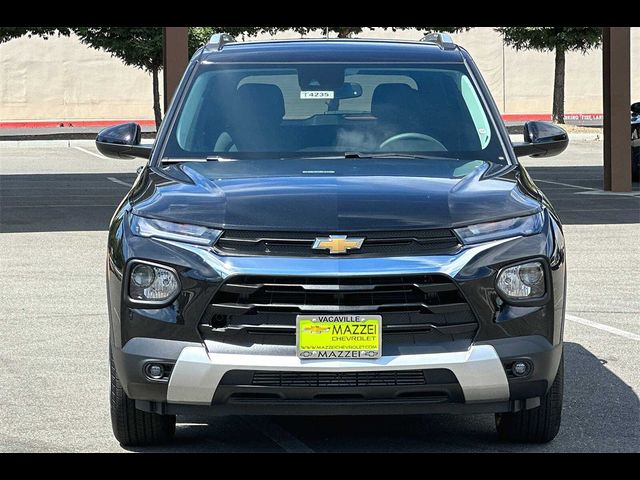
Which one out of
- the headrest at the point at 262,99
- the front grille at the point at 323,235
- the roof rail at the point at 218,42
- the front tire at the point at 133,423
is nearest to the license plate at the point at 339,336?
the front grille at the point at 323,235

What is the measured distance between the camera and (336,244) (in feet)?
16.8

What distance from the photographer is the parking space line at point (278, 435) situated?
5.79 m

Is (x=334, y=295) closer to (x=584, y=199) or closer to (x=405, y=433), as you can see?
(x=405, y=433)

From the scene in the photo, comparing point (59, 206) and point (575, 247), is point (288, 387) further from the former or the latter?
point (59, 206)

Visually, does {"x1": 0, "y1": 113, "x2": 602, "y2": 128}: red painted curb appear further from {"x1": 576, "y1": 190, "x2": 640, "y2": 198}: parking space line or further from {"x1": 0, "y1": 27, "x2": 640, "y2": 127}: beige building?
{"x1": 576, "y1": 190, "x2": 640, "y2": 198}: parking space line

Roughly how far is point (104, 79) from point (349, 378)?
4282 centimetres

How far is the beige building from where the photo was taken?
1821 inches

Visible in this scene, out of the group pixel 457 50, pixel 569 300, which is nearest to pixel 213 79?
pixel 457 50

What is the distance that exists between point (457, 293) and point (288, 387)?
743 mm

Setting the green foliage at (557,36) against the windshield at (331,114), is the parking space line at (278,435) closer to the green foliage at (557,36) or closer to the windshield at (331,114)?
the windshield at (331,114)

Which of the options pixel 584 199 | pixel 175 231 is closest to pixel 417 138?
pixel 175 231

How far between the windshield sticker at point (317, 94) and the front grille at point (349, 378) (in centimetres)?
195

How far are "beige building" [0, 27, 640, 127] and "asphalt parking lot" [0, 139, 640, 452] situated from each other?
30.1 meters

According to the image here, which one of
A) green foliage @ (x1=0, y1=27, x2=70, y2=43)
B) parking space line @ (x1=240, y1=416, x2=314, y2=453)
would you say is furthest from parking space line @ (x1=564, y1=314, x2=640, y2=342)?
green foliage @ (x1=0, y1=27, x2=70, y2=43)
